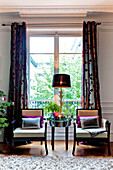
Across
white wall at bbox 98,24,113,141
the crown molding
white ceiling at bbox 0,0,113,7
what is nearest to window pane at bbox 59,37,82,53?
white wall at bbox 98,24,113,141

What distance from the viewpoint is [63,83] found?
3.69 meters

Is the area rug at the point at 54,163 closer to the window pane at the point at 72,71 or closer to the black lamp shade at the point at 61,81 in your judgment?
the black lamp shade at the point at 61,81

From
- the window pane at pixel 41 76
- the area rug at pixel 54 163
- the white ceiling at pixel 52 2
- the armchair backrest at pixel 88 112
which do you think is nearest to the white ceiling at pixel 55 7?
the white ceiling at pixel 52 2

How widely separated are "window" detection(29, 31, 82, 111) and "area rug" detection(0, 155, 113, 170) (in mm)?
1780

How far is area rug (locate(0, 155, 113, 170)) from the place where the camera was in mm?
2590

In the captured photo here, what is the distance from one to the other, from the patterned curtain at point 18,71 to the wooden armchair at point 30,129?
306 mm

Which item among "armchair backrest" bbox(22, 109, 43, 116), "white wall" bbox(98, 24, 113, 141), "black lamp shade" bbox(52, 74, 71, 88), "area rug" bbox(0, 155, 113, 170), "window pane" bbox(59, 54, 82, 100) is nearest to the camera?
"area rug" bbox(0, 155, 113, 170)

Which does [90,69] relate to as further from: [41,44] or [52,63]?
[41,44]

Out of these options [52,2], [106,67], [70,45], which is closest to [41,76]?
[70,45]

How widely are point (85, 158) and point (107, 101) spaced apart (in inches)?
67.9

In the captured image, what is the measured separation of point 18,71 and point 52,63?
93 cm

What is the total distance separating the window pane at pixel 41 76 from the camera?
4516 mm

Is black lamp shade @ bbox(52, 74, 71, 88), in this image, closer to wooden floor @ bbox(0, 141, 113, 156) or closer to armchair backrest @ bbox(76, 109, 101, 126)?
armchair backrest @ bbox(76, 109, 101, 126)

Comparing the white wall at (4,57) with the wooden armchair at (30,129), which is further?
the white wall at (4,57)
